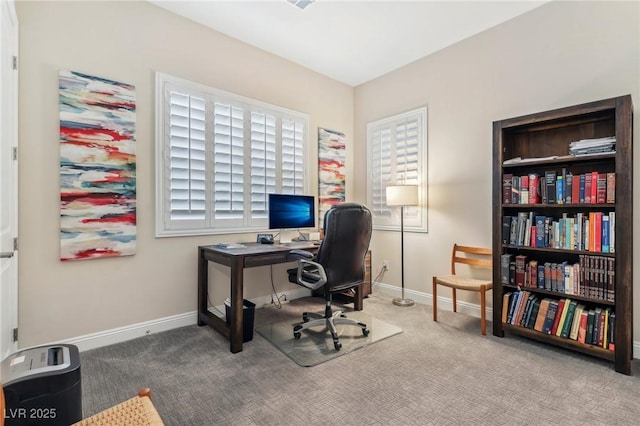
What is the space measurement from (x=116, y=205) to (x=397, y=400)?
249 centimetres

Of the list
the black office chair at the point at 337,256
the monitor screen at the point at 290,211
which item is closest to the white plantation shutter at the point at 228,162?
the monitor screen at the point at 290,211

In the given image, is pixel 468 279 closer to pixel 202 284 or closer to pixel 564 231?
pixel 564 231

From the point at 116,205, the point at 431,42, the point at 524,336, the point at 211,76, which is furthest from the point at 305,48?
the point at 524,336

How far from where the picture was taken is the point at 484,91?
315 centimetres

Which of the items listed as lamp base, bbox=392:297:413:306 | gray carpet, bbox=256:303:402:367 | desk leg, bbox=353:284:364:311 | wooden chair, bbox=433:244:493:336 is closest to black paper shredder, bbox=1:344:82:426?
gray carpet, bbox=256:303:402:367

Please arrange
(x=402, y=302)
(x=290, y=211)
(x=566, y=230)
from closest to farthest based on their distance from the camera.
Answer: (x=566, y=230)
(x=290, y=211)
(x=402, y=302)

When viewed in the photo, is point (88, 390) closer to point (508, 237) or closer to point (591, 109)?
point (508, 237)

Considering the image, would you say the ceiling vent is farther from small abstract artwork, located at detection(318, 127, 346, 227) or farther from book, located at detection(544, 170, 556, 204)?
book, located at detection(544, 170, 556, 204)

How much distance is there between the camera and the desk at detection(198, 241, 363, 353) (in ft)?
8.00

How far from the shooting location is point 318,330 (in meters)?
2.86

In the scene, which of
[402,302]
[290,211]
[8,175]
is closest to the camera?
[8,175]

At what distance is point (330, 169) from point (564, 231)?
259 centimetres

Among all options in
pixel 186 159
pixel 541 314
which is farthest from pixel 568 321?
pixel 186 159

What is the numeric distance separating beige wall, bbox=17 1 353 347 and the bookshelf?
8.11 feet
